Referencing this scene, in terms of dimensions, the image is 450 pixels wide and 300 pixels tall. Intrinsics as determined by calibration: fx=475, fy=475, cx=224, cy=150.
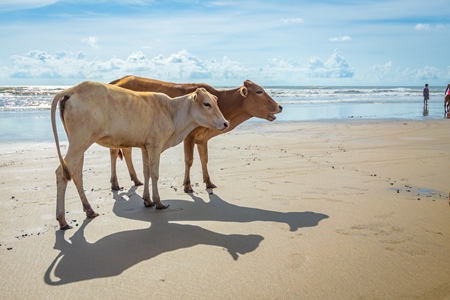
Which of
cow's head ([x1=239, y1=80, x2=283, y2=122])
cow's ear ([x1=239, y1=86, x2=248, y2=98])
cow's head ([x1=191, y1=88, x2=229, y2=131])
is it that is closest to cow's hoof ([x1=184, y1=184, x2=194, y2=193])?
cow's head ([x1=191, y1=88, x2=229, y2=131])

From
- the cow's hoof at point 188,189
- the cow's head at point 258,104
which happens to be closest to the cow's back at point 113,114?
the cow's hoof at point 188,189

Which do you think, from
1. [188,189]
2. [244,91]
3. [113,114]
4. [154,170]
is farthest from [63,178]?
[244,91]

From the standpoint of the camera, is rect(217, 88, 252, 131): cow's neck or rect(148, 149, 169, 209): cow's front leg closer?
rect(148, 149, 169, 209): cow's front leg

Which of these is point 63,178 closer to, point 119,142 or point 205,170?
point 119,142

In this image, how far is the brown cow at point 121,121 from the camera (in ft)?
20.6

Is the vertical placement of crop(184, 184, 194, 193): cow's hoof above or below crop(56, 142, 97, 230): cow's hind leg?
below

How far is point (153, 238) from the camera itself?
19.3 feet

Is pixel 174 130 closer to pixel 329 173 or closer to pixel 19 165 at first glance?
pixel 329 173

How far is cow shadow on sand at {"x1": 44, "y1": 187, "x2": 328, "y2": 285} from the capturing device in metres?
4.97

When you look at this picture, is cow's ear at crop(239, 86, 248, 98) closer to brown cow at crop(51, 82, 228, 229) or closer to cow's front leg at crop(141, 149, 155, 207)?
brown cow at crop(51, 82, 228, 229)

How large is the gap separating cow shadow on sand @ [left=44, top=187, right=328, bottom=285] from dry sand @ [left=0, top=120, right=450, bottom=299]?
2 cm

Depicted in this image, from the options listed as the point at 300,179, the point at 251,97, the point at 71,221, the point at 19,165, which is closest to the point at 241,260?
the point at 71,221

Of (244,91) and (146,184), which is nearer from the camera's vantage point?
(146,184)

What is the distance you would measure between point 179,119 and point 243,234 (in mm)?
2450
